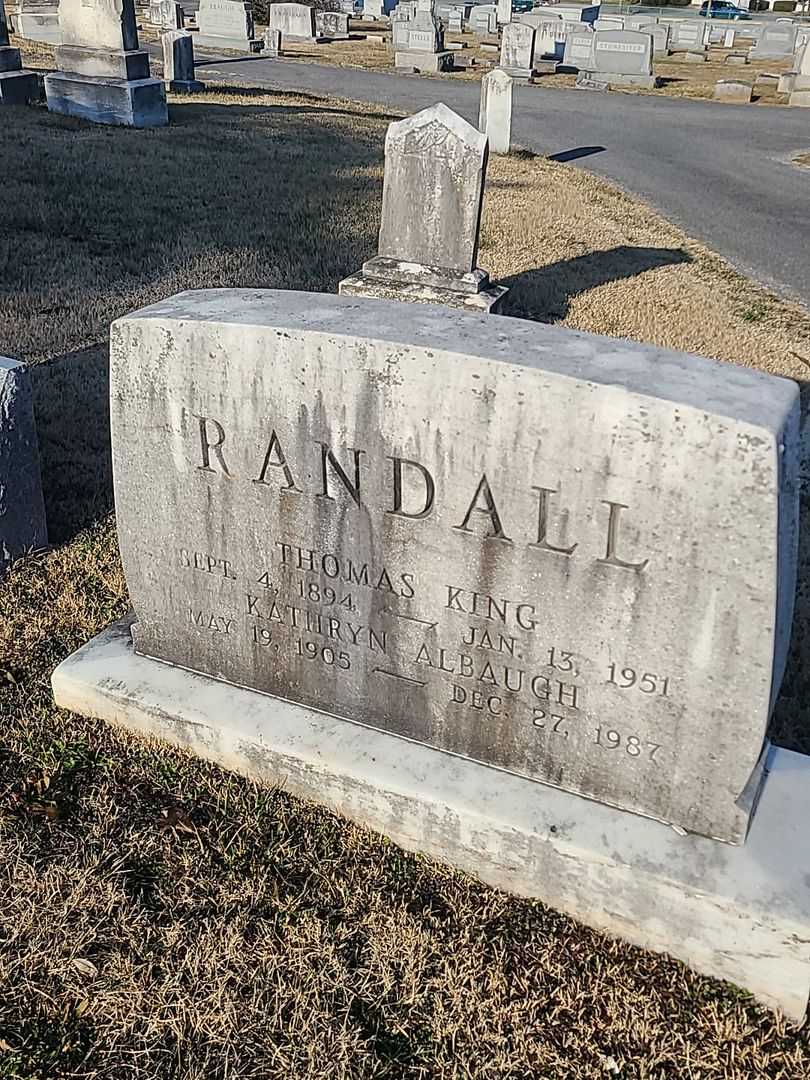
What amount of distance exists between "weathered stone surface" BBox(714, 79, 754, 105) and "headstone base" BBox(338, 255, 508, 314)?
18519 mm

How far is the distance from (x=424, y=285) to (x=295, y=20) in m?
27.5

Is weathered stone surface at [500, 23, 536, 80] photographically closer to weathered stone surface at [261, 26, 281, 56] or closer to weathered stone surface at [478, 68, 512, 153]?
weathered stone surface at [261, 26, 281, 56]

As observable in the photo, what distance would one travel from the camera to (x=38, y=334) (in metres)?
6.46

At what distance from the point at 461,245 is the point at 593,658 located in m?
5.46

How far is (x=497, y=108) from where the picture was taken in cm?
1393

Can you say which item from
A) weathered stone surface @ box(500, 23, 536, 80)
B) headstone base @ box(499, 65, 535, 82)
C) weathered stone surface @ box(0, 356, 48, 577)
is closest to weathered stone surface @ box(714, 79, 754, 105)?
headstone base @ box(499, 65, 535, 82)

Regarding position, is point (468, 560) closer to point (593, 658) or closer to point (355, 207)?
point (593, 658)

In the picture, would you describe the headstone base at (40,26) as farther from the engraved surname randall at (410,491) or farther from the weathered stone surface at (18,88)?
the engraved surname randall at (410,491)

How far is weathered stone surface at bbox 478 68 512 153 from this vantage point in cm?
1355

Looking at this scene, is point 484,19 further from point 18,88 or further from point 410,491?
point 410,491

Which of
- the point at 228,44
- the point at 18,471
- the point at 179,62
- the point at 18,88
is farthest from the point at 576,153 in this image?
the point at 228,44

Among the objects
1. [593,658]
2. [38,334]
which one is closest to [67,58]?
[38,334]

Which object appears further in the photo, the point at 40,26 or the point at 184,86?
the point at 40,26

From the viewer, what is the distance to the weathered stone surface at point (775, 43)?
30.9 meters
